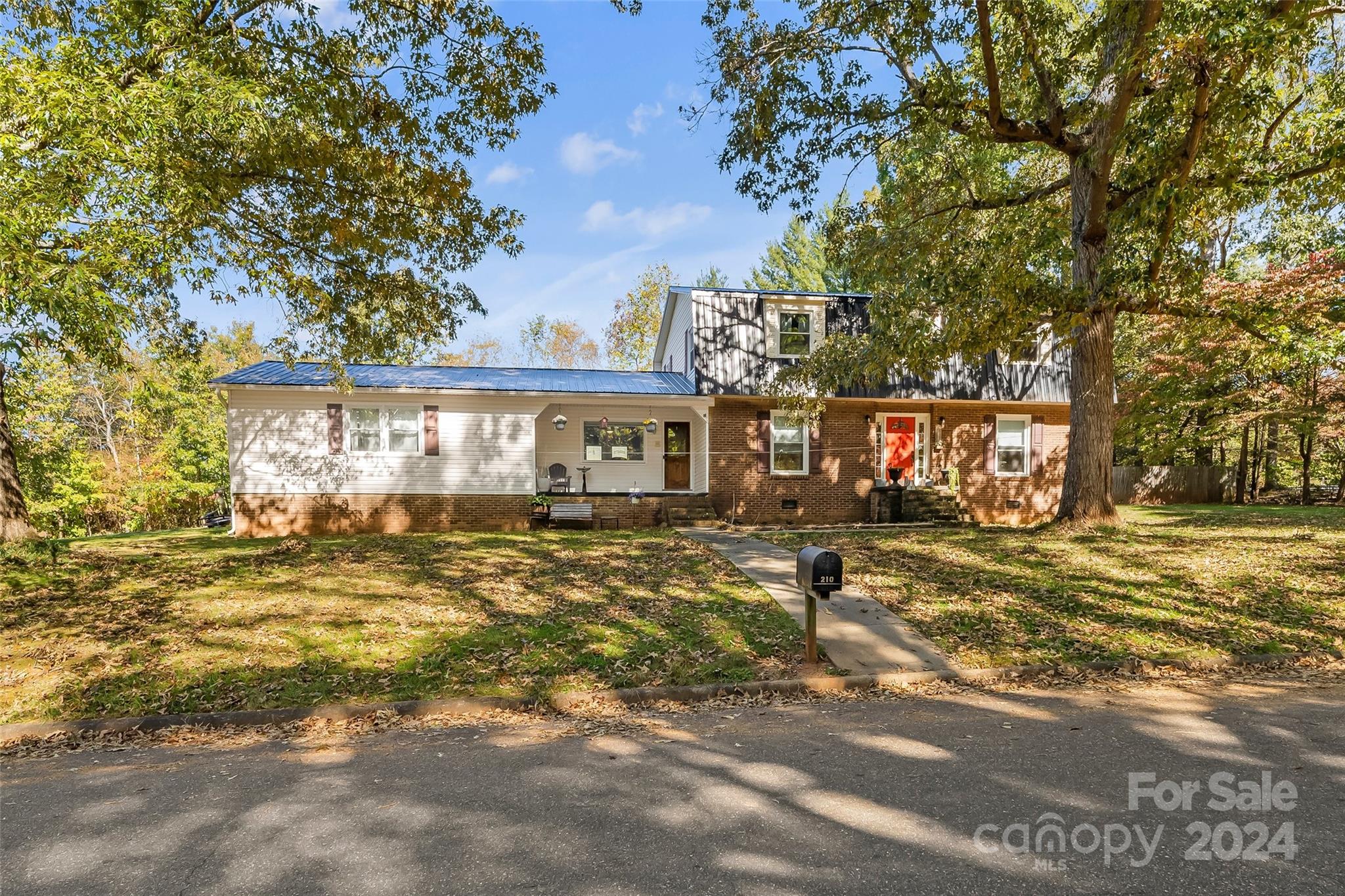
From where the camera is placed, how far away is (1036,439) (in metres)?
18.1

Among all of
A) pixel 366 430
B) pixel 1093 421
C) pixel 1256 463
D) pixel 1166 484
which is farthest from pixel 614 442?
pixel 1256 463

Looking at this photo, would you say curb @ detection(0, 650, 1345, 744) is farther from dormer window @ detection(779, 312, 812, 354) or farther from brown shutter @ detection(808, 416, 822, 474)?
dormer window @ detection(779, 312, 812, 354)

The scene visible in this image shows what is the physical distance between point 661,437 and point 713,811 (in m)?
14.7

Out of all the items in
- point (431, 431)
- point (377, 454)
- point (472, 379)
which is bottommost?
point (377, 454)

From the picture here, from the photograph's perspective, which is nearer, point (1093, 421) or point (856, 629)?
point (856, 629)

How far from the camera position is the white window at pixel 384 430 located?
15281 millimetres

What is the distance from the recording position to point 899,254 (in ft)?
41.2

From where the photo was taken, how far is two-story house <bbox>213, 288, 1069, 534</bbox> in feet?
49.3

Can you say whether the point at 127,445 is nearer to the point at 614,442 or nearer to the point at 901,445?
the point at 614,442

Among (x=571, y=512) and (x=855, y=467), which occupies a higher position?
(x=855, y=467)

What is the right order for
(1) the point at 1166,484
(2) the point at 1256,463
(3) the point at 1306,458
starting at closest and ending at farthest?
(3) the point at 1306,458, (1) the point at 1166,484, (2) the point at 1256,463

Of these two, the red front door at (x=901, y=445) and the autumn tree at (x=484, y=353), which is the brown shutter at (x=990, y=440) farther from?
the autumn tree at (x=484, y=353)

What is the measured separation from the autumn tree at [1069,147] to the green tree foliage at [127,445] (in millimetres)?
22786

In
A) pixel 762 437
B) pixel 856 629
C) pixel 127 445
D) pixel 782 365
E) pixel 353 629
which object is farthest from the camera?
pixel 127 445
